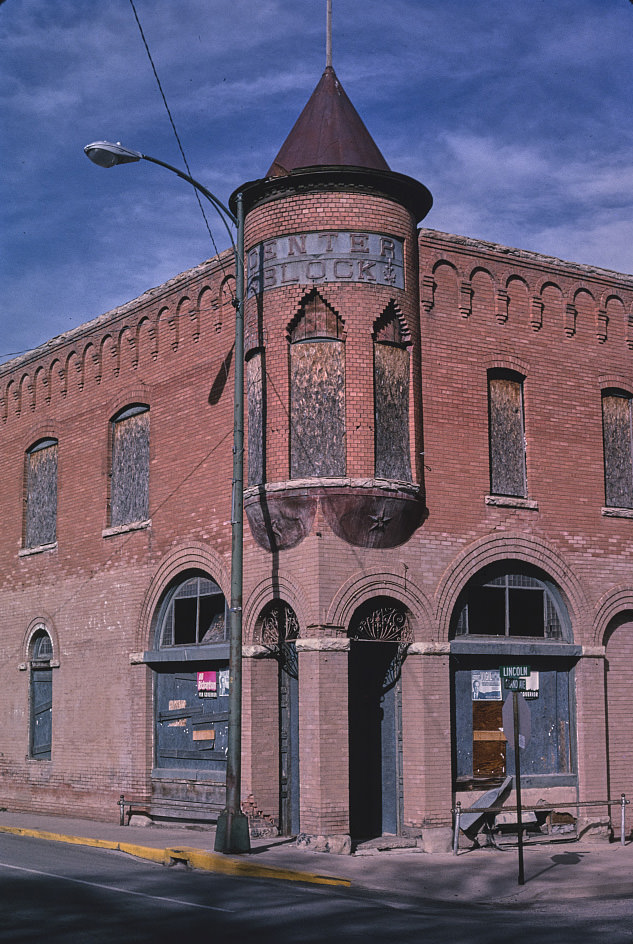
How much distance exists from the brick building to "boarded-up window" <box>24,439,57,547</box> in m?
2.16

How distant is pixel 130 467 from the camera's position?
23453mm

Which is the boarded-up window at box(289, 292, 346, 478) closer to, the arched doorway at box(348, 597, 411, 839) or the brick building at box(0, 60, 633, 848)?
the brick building at box(0, 60, 633, 848)

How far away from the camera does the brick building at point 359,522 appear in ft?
60.7

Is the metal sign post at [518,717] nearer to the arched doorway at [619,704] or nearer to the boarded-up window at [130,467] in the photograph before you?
the arched doorway at [619,704]

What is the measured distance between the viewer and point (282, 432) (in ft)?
61.5

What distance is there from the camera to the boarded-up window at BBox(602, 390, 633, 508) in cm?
2170

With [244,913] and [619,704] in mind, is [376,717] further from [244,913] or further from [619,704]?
[244,913]

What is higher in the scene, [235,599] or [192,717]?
[235,599]

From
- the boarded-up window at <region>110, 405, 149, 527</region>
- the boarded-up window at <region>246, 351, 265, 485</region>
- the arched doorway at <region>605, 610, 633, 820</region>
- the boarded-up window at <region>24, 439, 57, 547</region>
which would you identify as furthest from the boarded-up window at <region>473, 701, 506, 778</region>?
the boarded-up window at <region>24, 439, 57, 547</region>

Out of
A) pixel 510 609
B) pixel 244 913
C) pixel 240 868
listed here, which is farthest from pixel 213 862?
pixel 510 609

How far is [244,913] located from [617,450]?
502 inches

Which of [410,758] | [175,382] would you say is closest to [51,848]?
[410,758]

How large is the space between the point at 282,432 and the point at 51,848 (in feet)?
24.9

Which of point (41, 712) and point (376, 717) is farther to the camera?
point (41, 712)
